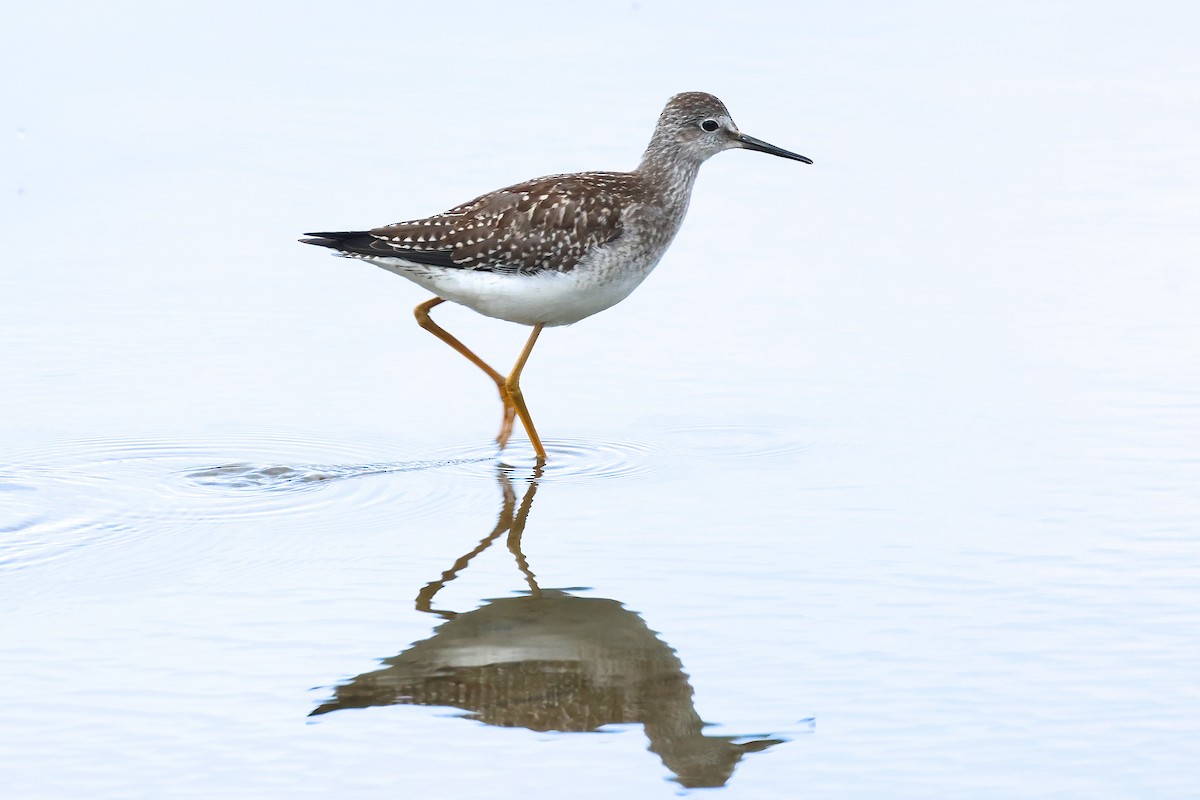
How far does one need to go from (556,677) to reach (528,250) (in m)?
A: 3.52

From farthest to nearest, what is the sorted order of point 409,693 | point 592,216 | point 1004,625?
point 592,216, point 1004,625, point 409,693

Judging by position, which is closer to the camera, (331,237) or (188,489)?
(188,489)

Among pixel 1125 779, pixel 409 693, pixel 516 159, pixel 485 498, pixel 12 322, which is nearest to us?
pixel 1125 779

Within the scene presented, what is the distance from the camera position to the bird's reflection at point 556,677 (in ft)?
18.3

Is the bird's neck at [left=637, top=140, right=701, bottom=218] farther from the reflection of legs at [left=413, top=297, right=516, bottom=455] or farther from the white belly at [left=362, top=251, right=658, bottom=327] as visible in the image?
the reflection of legs at [left=413, top=297, right=516, bottom=455]

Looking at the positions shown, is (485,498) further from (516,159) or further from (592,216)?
(516,159)

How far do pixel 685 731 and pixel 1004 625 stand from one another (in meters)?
1.45

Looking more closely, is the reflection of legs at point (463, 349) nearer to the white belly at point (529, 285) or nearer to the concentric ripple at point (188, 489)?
the white belly at point (529, 285)

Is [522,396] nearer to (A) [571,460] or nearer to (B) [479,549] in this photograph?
(A) [571,460]

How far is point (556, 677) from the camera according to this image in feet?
20.0

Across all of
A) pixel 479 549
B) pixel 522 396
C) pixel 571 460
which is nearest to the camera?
pixel 479 549

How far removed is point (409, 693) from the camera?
5.89 metres

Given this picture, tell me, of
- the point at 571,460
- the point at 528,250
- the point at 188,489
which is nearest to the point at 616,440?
the point at 571,460

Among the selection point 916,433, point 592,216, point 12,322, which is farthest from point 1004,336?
point 12,322
